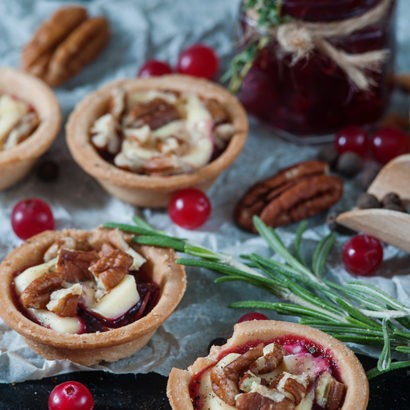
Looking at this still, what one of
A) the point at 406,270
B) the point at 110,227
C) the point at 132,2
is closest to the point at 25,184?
the point at 110,227

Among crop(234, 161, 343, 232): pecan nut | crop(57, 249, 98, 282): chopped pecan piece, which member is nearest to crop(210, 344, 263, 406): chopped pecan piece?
crop(57, 249, 98, 282): chopped pecan piece

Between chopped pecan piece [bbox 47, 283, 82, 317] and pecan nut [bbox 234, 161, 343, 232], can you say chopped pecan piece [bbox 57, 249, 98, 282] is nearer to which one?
chopped pecan piece [bbox 47, 283, 82, 317]

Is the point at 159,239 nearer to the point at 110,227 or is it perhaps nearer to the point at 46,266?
the point at 110,227

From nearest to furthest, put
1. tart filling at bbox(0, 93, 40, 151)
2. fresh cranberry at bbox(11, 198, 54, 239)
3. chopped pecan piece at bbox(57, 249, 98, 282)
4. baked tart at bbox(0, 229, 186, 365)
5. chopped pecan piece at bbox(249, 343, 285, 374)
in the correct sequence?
chopped pecan piece at bbox(249, 343, 285, 374)
baked tart at bbox(0, 229, 186, 365)
chopped pecan piece at bbox(57, 249, 98, 282)
fresh cranberry at bbox(11, 198, 54, 239)
tart filling at bbox(0, 93, 40, 151)

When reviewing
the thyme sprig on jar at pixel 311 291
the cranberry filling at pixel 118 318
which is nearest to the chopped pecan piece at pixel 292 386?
the thyme sprig on jar at pixel 311 291

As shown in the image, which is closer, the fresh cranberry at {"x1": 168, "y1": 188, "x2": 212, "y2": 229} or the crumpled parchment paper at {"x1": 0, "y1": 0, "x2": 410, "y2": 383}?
the crumpled parchment paper at {"x1": 0, "y1": 0, "x2": 410, "y2": 383}

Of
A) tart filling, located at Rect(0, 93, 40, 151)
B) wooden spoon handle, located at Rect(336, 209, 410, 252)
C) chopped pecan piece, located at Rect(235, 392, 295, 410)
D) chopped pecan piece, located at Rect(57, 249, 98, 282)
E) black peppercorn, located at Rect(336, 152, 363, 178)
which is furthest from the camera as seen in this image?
black peppercorn, located at Rect(336, 152, 363, 178)

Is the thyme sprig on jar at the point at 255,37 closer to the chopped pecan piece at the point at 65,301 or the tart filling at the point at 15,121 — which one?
the tart filling at the point at 15,121

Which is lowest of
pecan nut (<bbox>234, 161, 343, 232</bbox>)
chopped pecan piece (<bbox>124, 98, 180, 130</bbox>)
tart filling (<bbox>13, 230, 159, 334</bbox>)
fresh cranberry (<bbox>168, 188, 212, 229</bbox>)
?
pecan nut (<bbox>234, 161, 343, 232</bbox>)
